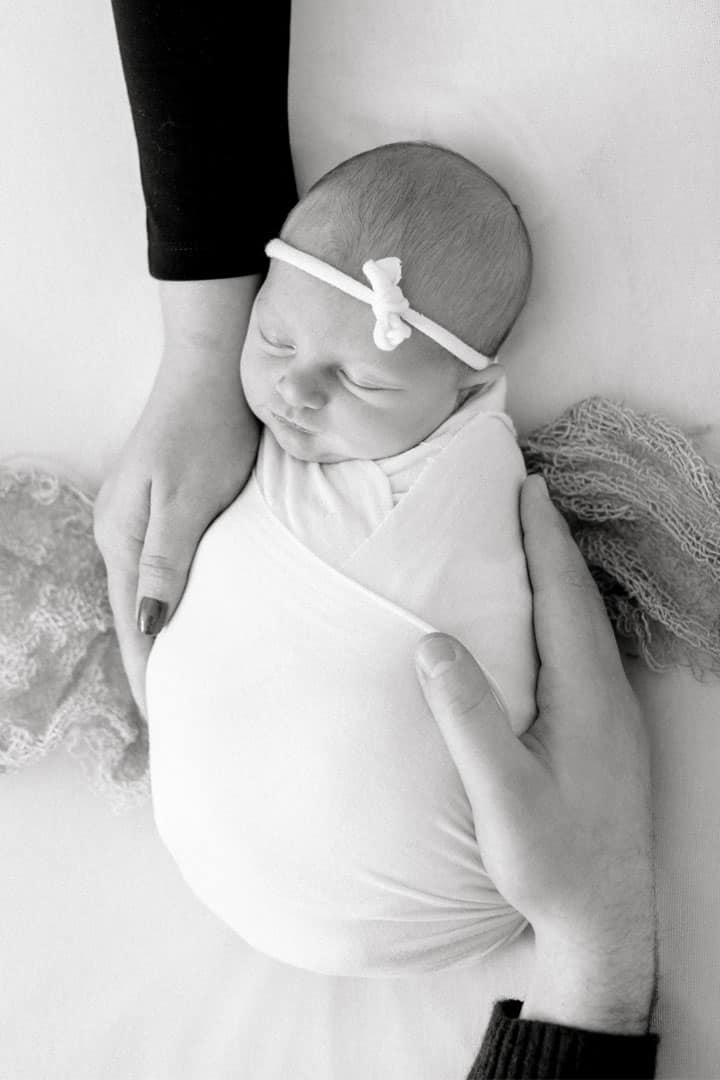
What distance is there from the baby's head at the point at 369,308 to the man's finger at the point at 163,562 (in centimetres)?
14

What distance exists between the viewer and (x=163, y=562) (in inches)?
43.3

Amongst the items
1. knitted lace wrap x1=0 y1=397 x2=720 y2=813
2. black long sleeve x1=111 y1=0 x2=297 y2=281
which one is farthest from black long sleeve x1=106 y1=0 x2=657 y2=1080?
knitted lace wrap x1=0 y1=397 x2=720 y2=813

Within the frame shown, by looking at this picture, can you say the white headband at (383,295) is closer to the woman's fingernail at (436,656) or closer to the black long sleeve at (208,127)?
the black long sleeve at (208,127)

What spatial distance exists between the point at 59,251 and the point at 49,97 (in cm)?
17

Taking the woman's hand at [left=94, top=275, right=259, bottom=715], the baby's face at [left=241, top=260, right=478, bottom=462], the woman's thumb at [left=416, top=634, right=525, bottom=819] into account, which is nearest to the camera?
the woman's thumb at [left=416, top=634, right=525, bottom=819]

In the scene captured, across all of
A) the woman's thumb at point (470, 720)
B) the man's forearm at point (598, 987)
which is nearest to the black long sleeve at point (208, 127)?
the woman's thumb at point (470, 720)

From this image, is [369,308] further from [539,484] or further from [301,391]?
[539,484]

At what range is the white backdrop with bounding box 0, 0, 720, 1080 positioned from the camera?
1128 mm

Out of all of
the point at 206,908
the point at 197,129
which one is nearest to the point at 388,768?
the point at 206,908

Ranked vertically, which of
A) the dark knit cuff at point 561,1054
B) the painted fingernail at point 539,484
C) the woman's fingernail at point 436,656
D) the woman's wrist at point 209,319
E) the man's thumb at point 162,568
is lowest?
the dark knit cuff at point 561,1054

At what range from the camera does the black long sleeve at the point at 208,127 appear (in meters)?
1.05

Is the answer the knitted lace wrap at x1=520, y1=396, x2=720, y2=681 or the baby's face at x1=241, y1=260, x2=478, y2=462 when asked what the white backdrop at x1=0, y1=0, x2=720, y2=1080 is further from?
the baby's face at x1=241, y1=260, x2=478, y2=462

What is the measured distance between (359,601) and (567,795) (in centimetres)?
27

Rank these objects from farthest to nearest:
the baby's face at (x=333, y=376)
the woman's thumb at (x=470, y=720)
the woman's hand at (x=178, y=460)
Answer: the woman's hand at (x=178, y=460)
the baby's face at (x=333, y=376)
the woman's thumb at (x=470, y=720)
